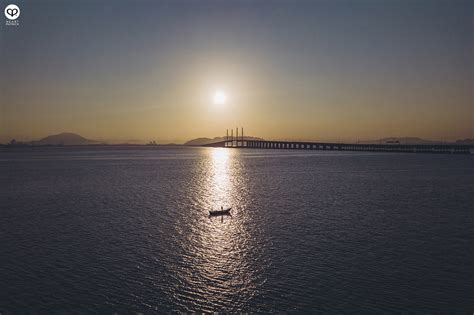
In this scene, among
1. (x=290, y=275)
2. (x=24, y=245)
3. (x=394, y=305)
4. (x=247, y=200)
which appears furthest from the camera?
(x=247, y=200)

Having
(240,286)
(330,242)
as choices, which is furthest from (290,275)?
(330,242)

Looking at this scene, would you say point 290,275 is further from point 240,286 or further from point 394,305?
point 394,305

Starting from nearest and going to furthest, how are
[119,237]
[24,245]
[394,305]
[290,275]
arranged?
1. [394,305]
2. [290,275]
3. [24,245]
4. [119,237]

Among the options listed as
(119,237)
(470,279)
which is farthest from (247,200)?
(470,279)

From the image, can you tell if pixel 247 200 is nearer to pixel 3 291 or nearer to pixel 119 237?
pixel 119 237

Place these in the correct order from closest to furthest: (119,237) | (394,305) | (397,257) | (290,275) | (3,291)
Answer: (394,305)
(3,291)
(290,275)
(397,257)
(119,237)

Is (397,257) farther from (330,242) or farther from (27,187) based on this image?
(27,187)

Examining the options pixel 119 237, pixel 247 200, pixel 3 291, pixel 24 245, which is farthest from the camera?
pixel 247 200

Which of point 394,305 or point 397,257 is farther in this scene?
point 397,257

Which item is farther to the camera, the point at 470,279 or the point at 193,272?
the point at 193,272
